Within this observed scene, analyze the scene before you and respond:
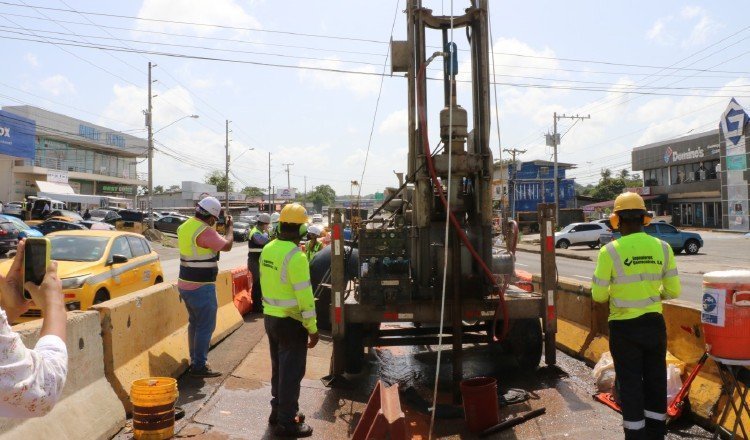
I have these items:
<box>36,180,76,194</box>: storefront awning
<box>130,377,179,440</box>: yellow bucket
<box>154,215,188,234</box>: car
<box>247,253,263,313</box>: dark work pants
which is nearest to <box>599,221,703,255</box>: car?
<box>247,253,263,313</box>: dark work pants

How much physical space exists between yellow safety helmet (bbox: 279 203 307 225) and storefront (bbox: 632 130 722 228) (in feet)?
164

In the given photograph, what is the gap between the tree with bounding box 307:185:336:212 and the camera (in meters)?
140

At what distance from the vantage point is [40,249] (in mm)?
2123

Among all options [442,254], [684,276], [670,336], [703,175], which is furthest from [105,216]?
[703,175]

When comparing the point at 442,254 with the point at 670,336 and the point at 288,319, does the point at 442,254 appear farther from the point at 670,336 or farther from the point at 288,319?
the point at 670,336

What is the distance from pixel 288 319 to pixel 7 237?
20.0 metres

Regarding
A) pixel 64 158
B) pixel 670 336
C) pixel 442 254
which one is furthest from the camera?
pixel 64 158

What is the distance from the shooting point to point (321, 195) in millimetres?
151625

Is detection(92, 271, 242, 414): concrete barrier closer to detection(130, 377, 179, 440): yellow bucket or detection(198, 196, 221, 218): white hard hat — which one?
detection(130, 377, 179, 440): yellow bucket

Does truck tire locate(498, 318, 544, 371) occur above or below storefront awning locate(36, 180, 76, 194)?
below

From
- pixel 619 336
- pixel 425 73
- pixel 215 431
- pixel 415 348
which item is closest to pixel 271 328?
pixel 215 431

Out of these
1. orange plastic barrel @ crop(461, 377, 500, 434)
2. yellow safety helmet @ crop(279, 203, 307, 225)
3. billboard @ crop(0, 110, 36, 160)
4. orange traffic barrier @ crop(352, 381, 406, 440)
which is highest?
billboard @ crop(0, 110, 36, 160)

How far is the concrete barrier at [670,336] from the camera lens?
4.82 m

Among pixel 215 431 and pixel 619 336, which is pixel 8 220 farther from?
pixel 619 336
